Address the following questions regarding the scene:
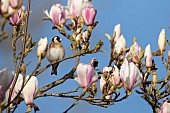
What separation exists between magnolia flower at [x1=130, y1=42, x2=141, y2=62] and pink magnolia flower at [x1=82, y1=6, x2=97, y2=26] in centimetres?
32

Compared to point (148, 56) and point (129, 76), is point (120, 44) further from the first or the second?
point (129, 76)

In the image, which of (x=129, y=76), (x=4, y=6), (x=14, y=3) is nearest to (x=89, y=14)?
(x=129, y=76)

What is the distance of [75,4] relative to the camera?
2.68 m

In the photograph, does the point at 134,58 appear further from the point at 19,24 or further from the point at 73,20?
the point at 19,24

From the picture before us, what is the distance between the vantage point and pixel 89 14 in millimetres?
2580

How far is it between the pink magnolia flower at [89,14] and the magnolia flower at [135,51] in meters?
0.32

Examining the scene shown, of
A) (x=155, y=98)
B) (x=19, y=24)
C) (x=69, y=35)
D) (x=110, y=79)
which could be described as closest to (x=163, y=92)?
(x=155, y=98)

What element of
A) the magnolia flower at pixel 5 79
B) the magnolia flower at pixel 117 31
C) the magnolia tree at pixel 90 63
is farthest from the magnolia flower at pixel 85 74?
the magnolia flower at pixel 117 31

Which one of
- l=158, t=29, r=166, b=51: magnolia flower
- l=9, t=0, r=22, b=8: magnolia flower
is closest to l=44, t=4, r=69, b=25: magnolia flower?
l=158, t=29, r=166, b=51: magnolia flower

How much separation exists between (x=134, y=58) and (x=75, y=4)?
47 centimetres

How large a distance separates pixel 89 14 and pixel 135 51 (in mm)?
376

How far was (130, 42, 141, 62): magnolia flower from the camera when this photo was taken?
270cm

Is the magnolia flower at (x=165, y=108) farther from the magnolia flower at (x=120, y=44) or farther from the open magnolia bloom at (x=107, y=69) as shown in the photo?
the magnolia flower at (x=120, y=44)

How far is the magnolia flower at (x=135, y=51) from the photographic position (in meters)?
2.70
